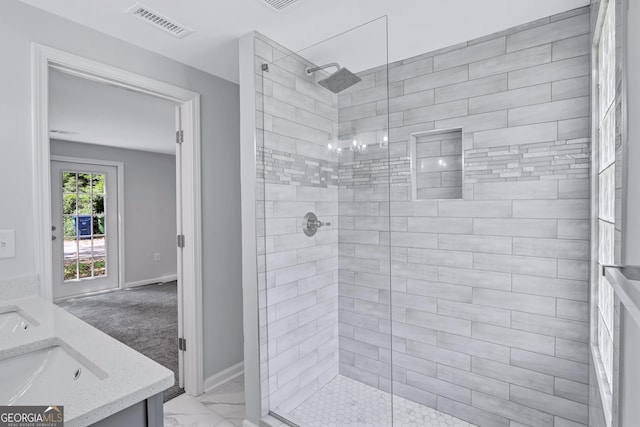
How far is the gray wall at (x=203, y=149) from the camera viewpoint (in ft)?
5.29

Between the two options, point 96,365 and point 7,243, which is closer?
point 96,365

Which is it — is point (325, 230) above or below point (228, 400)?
above

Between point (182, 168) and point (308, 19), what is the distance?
1.35 metres

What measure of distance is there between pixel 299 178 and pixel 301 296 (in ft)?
2.33

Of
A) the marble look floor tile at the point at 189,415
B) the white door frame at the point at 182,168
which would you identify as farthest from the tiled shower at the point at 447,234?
the white door frame at the point at 182,168

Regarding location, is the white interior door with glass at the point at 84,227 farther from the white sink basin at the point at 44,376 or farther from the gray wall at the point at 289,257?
the white sink basin at the point at 44,376

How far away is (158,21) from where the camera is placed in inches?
72.5

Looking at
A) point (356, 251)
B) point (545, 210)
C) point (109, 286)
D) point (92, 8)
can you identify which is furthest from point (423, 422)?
point (109, 286)

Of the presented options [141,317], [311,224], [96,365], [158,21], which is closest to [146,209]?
[141,317]

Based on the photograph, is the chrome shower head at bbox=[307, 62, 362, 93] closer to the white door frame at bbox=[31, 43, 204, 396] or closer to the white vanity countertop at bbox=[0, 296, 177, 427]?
the white door frame at bbox=[31, 43, 204, 396]

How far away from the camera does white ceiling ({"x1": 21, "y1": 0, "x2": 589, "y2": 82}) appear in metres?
1.72

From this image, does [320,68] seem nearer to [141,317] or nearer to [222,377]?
[222,377]

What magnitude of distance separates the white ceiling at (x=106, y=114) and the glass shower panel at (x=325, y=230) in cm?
183

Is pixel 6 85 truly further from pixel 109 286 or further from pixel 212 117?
pixel 109 286
